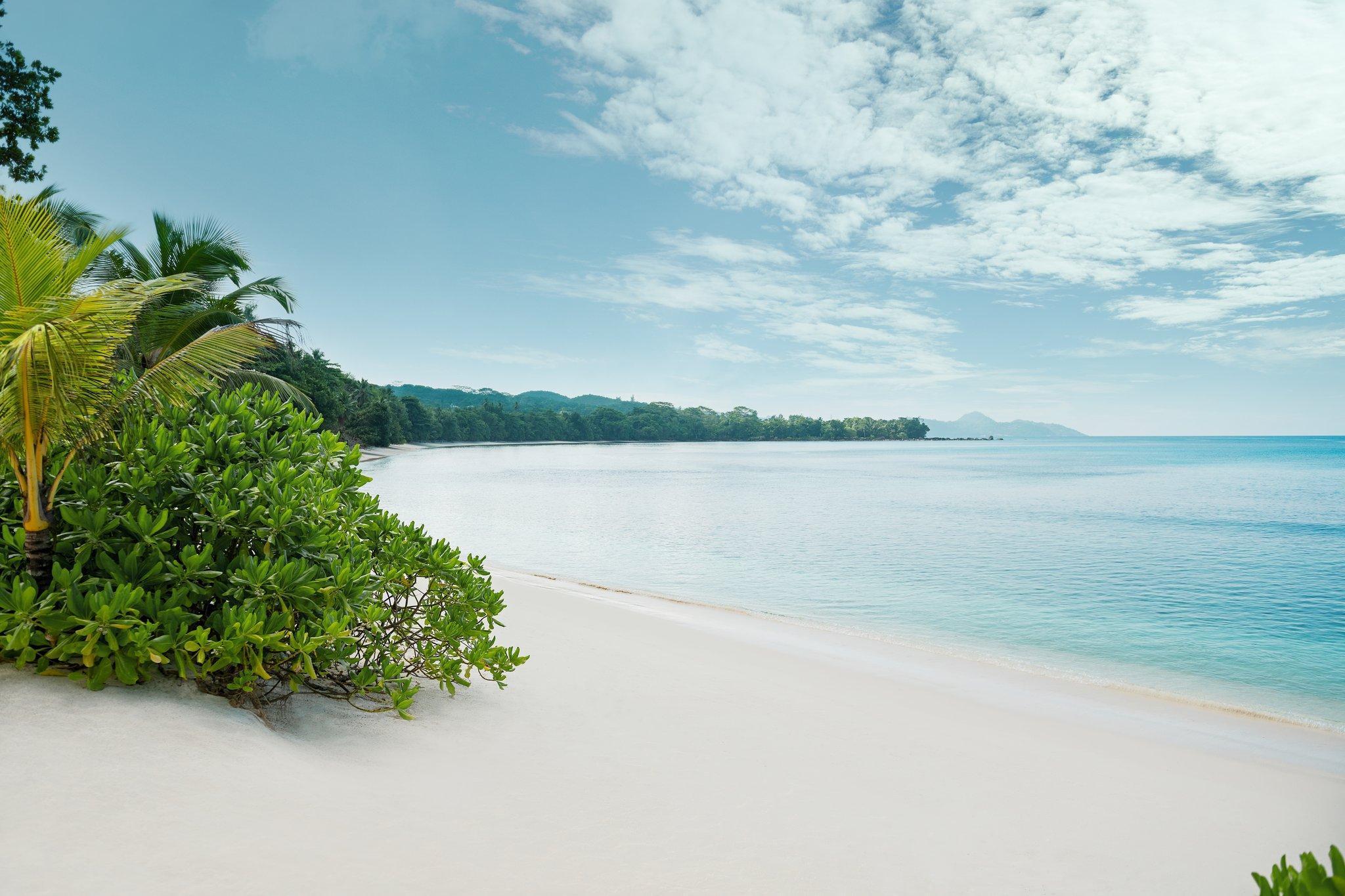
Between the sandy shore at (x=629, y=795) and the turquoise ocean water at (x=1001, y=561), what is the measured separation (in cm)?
435

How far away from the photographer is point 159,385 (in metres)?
4.42

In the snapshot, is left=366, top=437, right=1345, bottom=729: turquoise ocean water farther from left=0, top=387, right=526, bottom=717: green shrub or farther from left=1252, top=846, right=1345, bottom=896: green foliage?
left=1252, top=846, right=1345, bottom=896: green foliage

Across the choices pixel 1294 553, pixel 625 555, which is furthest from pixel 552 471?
pixel 1294 553

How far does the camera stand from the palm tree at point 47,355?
3443 mm

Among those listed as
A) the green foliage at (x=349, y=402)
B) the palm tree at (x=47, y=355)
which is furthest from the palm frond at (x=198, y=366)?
the green foliage at (x=349, y=402)

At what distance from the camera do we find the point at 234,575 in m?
3.66

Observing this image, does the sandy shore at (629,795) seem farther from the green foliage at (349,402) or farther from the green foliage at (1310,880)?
the green foliage at (349,402)

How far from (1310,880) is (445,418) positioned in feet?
429

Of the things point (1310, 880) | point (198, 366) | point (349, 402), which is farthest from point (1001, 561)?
A: point (349, 402)

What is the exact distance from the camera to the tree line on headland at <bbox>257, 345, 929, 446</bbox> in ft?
184

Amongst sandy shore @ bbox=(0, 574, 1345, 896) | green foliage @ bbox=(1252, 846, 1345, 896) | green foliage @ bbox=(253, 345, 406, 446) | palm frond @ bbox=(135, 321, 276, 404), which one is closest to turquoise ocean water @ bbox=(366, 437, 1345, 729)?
sandy shore @ bbox=(0, 574, 1345, 896)

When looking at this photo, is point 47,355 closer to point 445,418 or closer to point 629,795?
point 629,795

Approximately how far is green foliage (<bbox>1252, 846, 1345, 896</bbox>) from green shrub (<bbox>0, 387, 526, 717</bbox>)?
3785mm

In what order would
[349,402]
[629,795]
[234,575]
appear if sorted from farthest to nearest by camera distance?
1. [349,402]
2. [629,795]
3. [234,575]
